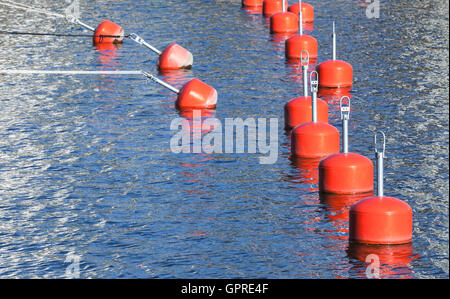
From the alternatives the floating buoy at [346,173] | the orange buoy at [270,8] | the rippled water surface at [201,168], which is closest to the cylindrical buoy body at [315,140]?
the rippled water surface at [201,168]

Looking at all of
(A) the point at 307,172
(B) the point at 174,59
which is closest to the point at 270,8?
(B) the point at 174,59

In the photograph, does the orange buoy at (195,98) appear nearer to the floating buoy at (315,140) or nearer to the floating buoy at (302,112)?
the floating buoy at (302,112)

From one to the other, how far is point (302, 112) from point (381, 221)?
28.2 feet

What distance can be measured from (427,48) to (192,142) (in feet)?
46.8

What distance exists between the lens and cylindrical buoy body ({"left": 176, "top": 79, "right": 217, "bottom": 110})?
94.5 feet

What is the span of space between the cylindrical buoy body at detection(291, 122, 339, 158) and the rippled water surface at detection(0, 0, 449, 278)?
1.42 ft

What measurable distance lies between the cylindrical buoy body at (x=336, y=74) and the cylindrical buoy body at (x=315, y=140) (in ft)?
26.3

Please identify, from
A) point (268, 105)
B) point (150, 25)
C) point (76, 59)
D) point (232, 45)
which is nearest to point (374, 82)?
point (268, 105)

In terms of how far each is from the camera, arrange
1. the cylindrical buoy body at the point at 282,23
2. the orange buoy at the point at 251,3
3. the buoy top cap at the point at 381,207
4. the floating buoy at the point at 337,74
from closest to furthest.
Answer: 1. the buoy top cap at the point at 381,207
2. the floating buoy at the point at 337,74
3. the cylindrical buoy body at the point at 282,23
4. the orange buoy at the point at 251,3

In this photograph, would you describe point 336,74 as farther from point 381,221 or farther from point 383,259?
point 383,259

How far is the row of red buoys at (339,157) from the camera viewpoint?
57.1ft

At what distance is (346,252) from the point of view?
57.4 ft

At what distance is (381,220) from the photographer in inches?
683

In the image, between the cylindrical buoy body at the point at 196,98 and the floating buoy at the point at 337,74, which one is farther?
the floating buoy at the point at 337,74
